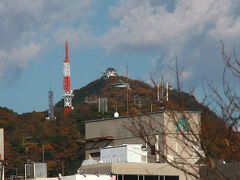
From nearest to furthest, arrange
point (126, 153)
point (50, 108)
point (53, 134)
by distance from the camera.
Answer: point (126, 153), point (53, 134), point (50, 108)

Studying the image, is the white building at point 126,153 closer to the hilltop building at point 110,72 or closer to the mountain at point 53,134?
the mountain at point 53,134

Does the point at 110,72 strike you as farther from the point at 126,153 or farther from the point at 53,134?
the point at 126,153

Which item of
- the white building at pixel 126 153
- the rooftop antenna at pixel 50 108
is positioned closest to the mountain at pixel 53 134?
the rooftop antenna at pixel 50 108

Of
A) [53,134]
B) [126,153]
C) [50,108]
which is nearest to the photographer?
[126,153]

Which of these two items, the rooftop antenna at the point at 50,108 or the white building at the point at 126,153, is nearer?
the white building at the point at 126,153

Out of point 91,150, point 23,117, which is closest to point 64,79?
point 23,117

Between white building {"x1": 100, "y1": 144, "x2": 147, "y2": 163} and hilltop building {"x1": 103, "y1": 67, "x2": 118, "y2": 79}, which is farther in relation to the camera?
hilltop building {"x1": 103, "y1": 67, "x2": 118, "y2": 79}

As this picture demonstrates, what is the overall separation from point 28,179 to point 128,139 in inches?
938

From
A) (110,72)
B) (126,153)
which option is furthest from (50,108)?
(126,153)

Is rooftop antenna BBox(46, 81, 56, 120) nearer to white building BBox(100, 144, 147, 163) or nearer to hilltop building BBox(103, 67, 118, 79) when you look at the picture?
hilltop building BBox(103, 67, 118, 79)

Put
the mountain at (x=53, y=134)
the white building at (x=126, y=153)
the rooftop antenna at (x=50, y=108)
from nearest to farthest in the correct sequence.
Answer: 1. the white building at (x=126, y=153)
2. the mountain at (x=53, y=134)
3. the rooftop antenna at (x=50, y=108)

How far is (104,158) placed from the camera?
4425 cm

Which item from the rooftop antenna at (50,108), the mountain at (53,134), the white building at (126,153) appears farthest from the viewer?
the rooftop antenna at (50,108)

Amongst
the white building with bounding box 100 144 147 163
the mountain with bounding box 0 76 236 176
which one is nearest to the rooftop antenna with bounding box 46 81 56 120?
the mountain with bounding box 0 76 236 176
